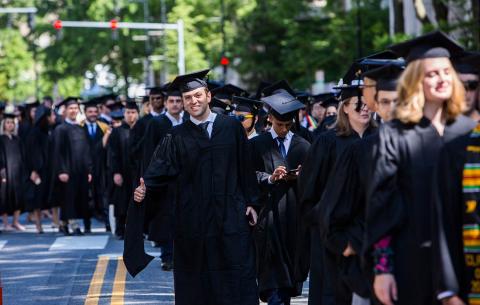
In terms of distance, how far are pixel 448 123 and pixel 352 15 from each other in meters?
36.7

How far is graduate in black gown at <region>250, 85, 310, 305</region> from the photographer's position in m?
11.4

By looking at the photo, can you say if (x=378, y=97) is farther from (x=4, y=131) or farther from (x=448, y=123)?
(x=4, y=131)

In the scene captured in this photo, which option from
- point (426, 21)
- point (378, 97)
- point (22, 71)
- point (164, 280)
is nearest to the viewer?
point (378, 97)

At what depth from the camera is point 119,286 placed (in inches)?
537

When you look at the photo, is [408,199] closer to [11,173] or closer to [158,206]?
[158,206]

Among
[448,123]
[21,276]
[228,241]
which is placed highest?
[448,123]

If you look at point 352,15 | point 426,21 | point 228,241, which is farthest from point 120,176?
point 352,15

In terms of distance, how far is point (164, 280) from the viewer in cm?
1414

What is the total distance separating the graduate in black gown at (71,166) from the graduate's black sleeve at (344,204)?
14.1 m

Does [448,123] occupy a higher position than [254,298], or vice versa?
[448,123]

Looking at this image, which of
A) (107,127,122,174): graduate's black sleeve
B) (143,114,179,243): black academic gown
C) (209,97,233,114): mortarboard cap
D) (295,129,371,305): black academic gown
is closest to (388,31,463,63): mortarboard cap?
(295,129,371,305): black academic gown

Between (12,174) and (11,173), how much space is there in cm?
3

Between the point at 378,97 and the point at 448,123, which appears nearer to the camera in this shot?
the point at 448,123

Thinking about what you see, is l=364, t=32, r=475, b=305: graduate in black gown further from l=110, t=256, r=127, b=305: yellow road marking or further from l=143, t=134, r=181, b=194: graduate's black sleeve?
l=110, t=256, r=127, b=305: yellow road marking
